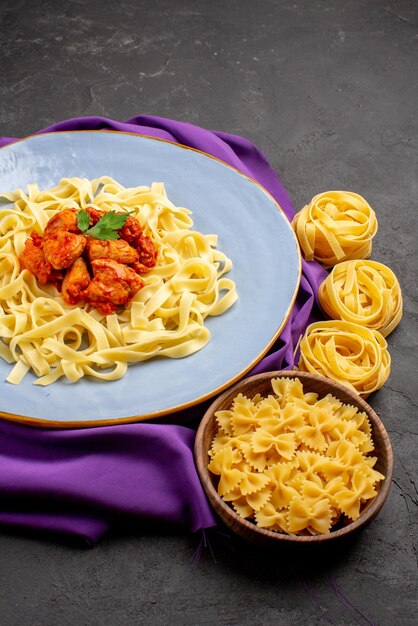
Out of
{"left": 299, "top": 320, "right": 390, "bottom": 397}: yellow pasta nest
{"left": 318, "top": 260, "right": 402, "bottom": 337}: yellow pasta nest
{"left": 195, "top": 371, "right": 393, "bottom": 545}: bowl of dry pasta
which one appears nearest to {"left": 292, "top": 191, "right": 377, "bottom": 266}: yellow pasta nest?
{"left": 318, "top": 260, "right": 402, "bottom": 337}: yellow pasta nest

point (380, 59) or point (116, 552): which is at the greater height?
point (380, 59)

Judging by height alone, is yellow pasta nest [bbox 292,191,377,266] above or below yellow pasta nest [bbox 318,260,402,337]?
above

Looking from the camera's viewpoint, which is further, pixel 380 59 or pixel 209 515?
pixel 380 59

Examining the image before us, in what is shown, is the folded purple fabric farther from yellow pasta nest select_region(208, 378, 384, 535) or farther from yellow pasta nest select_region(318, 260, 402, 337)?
yellow pasta nest select_region(318, 260, 402, 337)

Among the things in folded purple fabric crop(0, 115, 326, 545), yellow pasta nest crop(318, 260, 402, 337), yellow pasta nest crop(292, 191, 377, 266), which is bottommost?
folded purple fabric crop(0, 115, 326, 545)


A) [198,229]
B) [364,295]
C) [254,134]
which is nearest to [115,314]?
[198,229]

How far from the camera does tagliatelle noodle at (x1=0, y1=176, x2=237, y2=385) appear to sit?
5.42 metres

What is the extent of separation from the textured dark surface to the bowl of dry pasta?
0.42 metres

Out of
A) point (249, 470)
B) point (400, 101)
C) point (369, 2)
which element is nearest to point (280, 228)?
point (249, 470)

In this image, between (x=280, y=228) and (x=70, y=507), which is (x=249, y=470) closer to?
(x=70, y=507)

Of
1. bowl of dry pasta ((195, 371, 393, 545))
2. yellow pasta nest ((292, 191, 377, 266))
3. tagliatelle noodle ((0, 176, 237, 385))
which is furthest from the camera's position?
yellow pasta nest ((292, 191, 377, 266))

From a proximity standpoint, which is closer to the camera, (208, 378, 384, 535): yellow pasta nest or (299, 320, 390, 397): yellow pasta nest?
(208, 378, 384, 535): yellow pasta nest

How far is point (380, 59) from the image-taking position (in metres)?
9.42

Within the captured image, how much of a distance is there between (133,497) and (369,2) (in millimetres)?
7731
